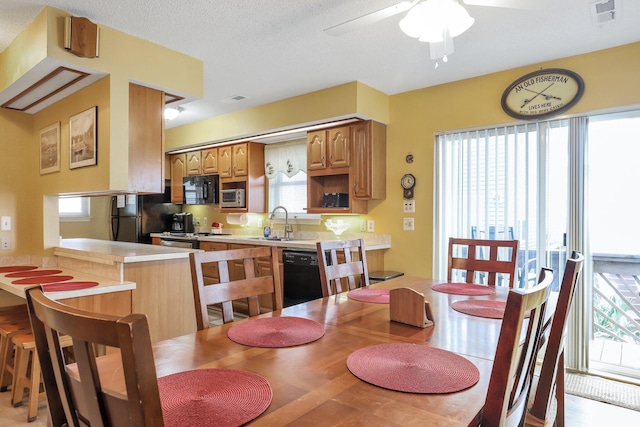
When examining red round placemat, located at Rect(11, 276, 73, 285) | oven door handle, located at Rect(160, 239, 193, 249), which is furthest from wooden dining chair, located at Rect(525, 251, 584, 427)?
oven door handle, located at Rect(160, 239, 193, 249)

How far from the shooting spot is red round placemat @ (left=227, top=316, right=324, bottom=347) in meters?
1.23

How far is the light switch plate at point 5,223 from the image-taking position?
10.5 ft

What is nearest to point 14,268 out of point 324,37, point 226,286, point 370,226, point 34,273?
point 34,273

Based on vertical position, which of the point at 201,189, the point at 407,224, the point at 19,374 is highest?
the point at 201,189

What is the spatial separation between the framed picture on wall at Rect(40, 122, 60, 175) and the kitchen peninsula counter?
69 cm

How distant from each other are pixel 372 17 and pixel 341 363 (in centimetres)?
161

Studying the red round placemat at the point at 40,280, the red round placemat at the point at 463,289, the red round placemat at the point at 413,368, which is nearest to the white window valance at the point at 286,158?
the red round placemat at the point at 40,280

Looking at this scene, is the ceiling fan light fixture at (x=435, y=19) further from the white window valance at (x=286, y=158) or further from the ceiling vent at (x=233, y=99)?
the white window valance at (x=286, y=158)

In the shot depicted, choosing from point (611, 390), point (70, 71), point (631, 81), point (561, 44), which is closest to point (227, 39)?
point (70, 71)

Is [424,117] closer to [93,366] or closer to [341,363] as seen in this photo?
[341,363]

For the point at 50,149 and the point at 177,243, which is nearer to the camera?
the point at 50,149

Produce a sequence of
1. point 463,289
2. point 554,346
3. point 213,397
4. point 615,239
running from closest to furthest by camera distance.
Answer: point 213,397
point 554,346
point 463,289
point 615,239

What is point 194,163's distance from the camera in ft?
19.0

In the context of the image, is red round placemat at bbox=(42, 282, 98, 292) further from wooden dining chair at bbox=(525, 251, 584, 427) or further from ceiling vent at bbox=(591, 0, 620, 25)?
ceiling vent at bbox=(591, 0, 620, 25)
